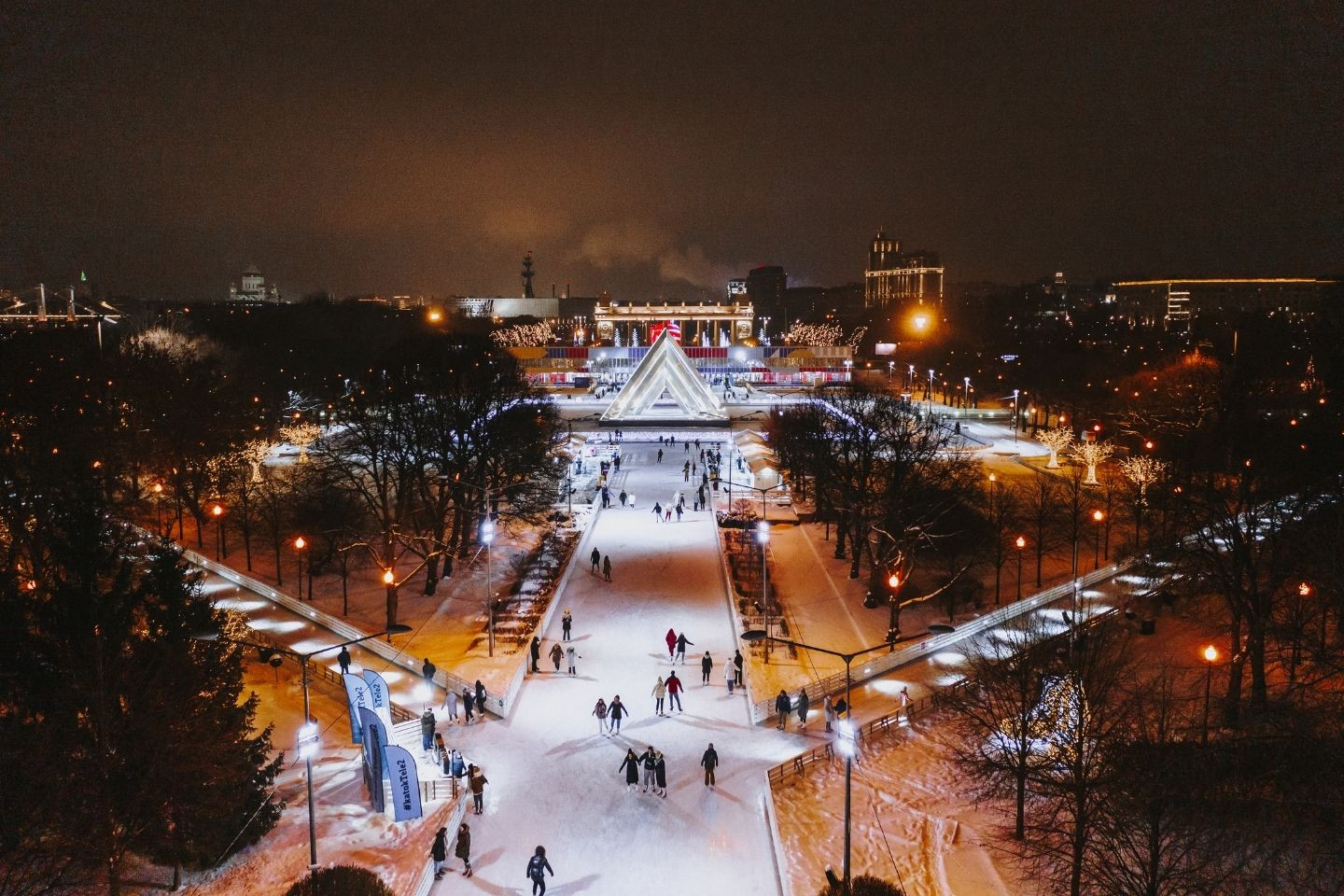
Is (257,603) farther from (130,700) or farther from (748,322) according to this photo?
(748,322)

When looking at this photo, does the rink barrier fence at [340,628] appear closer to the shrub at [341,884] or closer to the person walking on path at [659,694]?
the person walking on path at [659,694]

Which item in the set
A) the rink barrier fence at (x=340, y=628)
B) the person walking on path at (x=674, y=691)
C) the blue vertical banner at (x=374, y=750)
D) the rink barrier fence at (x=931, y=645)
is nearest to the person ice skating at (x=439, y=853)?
the blue vertical banner at (x=374, y=750)

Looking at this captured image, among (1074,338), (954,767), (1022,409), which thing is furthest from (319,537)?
(1074,338)

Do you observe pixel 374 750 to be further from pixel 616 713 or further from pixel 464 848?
pixel 616 713

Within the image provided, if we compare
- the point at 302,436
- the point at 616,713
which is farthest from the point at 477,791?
the point at 302,436

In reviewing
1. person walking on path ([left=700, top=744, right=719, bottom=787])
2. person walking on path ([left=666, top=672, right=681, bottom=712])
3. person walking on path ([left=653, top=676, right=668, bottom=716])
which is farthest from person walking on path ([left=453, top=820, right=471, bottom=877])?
person walking on path ([left=666, top=672, right=681, bottom=712])

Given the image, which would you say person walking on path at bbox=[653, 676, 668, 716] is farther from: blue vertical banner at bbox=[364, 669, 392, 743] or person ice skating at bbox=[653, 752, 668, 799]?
blue vertical banner at bbox=[364, 669, 392, 743]

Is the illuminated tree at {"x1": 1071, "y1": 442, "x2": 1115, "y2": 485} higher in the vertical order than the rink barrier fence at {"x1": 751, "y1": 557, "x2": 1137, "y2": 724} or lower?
higher

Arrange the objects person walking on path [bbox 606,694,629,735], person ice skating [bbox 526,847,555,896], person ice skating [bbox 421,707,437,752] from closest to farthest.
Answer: person ice skating [bbox 526,847,555,896]
person ice skating [bbox 421,707,437,752]
person walking on path [bbox 606,694,629,735]
